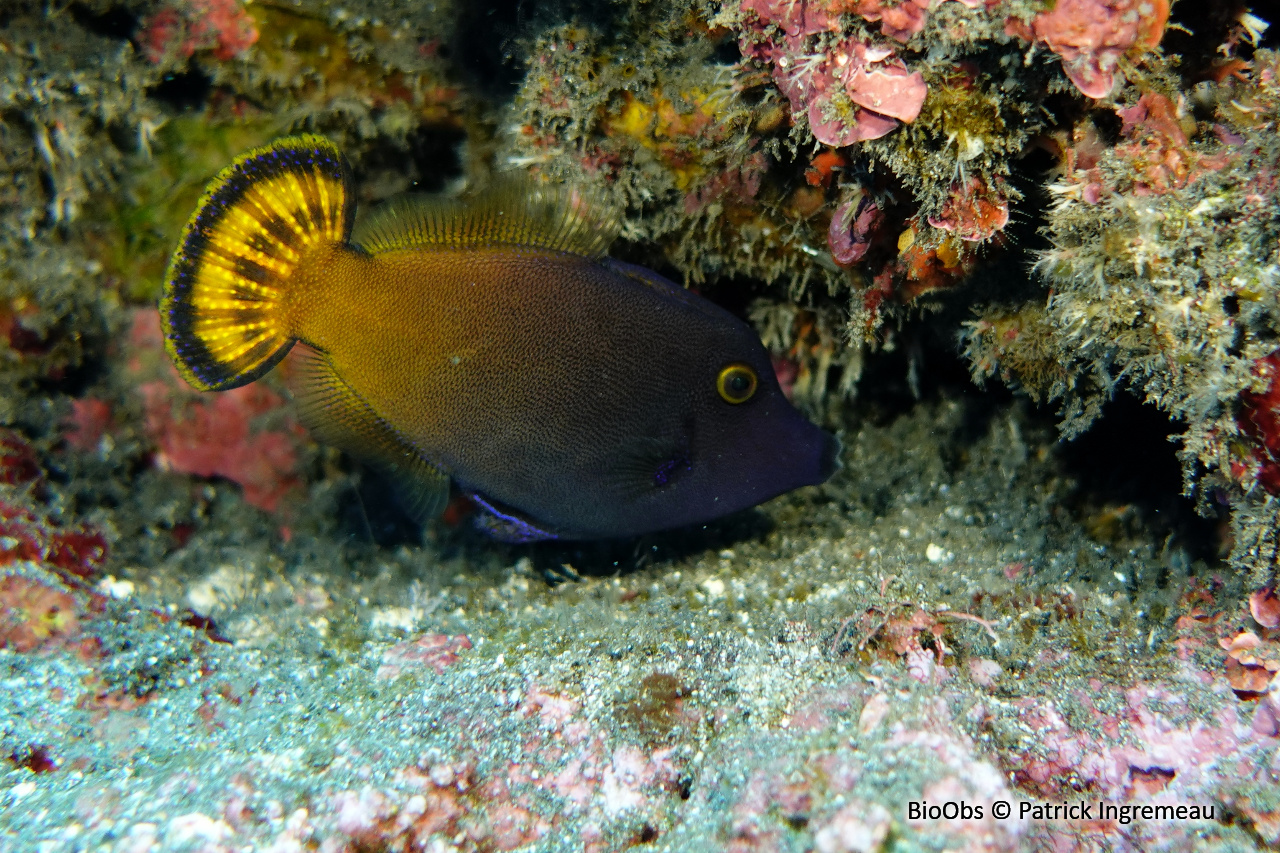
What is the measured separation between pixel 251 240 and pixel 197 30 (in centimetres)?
179

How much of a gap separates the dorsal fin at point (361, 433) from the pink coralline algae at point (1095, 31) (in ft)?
7.89

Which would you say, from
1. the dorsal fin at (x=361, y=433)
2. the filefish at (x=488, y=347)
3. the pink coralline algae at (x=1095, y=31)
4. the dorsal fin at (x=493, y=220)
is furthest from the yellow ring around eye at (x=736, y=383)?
the pink coralline algae at (x=1095, y=31)

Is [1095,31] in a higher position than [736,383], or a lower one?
higher

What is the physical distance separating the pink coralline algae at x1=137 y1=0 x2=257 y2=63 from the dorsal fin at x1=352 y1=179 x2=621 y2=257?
5.57 feet

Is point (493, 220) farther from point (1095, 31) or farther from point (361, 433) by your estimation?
point (1095, 31)

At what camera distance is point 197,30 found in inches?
137

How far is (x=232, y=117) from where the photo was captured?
3682 mm

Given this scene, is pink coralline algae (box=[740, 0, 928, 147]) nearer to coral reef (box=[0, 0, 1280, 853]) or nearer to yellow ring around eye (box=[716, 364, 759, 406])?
coral reef (box=[0, 0, 1280, 853])

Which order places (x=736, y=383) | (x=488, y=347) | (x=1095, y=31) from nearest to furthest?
1. (x=1095, y=31)
2. (x=488, y=347)
3. (x=736, y=383)

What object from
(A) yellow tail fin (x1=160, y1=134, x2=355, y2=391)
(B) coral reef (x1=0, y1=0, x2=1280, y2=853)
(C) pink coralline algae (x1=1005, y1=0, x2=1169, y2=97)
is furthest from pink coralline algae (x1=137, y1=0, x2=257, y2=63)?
(C) pink coralline algae (x1=1005, y1=0, x2=1169, y2=97)

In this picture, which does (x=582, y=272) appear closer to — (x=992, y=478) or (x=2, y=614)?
(x=992, y=478)

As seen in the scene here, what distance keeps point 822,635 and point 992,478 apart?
1531 millimetres

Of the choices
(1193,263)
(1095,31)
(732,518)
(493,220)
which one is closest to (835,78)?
(1095,31)

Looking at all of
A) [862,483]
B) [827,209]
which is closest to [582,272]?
[827,209]
